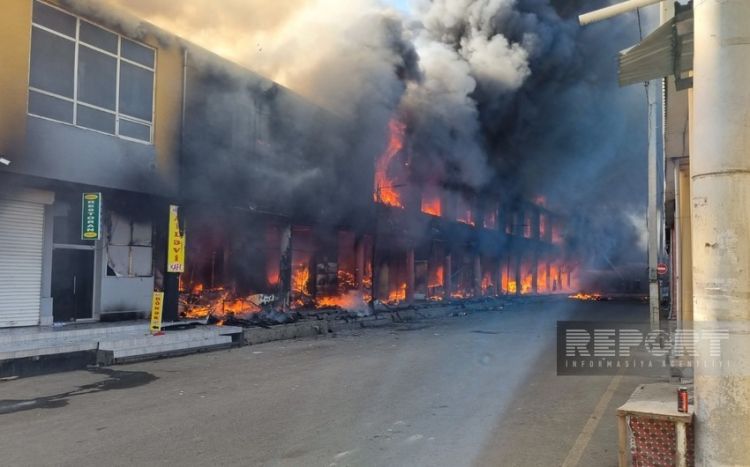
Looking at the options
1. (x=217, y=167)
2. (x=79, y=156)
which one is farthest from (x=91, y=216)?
(x=217, y=167)

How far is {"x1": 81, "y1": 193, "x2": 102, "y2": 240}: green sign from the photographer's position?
36.4ft

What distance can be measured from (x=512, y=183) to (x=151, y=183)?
68.4ft

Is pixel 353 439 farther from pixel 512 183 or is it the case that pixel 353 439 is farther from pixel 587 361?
pixel 512 183

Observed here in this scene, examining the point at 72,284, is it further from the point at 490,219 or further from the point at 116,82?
the point at 490,219

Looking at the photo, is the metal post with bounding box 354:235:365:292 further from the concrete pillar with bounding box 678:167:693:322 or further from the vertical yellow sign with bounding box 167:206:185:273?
the concrete pillar with bounding box 678:167:693:322

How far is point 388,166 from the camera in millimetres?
22125

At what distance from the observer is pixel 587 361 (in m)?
8.61

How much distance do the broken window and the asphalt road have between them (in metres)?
4.05

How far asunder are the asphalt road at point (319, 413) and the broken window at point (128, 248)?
4.05 meters

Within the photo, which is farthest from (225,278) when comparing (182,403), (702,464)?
(702,464)

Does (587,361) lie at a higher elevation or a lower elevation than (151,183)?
lower

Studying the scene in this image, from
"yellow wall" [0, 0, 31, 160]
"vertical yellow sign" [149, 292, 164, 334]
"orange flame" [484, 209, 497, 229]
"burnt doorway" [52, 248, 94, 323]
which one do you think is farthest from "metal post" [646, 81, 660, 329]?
"orange flame" [484, 209, 497, 229]

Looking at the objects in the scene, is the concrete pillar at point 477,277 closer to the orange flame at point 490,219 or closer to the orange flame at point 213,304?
the orange flame at point 490,219

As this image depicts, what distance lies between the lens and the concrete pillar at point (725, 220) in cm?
250
